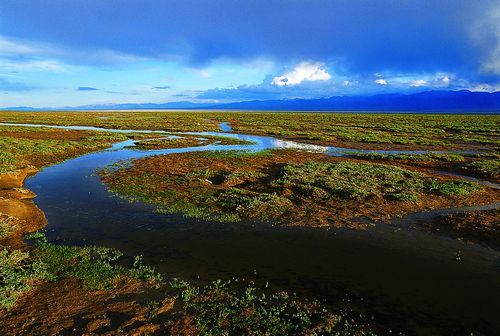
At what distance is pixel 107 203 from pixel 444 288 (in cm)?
1790

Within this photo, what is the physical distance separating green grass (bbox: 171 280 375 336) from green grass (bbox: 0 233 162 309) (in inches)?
80.9

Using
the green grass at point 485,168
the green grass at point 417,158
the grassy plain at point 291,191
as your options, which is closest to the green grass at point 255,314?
the grassy plain at point 291,191

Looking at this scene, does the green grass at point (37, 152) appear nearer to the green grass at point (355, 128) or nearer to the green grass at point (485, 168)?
the green grass at point (355, 128)

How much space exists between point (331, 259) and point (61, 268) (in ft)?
34.2

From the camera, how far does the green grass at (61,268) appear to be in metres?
11.1

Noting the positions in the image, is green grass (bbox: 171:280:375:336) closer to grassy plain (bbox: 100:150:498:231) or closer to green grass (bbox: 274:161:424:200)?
grassy plain (bbox: 100:150:498:231)

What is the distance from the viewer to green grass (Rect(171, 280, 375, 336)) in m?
9.33

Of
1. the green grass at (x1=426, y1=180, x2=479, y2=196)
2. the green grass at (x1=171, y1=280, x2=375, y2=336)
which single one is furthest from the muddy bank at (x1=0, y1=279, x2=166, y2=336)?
the green grass at (x1=426, y1=180, x2=479, y2=196)

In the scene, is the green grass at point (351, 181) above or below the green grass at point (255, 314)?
above

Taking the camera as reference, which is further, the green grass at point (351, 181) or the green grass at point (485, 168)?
the green grass at point (485, 168)

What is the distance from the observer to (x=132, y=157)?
38.1 metres

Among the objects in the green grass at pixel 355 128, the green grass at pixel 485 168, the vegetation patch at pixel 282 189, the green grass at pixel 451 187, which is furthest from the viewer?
the green grass at pixel 355 128

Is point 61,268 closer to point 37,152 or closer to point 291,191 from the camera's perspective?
point 291,191

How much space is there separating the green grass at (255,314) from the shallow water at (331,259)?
2.68 ft
